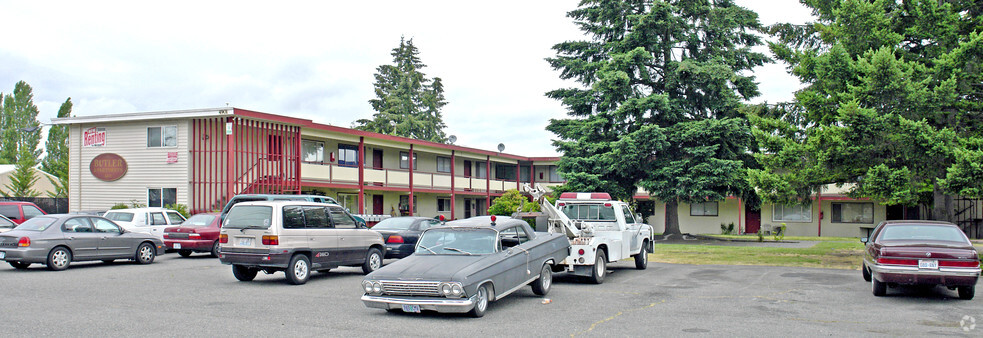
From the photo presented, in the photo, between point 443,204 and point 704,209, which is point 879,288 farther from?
point 443,204

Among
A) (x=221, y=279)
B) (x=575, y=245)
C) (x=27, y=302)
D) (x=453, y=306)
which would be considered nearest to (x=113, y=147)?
(x=221, y=279)

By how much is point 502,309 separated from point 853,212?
34231 millimetres

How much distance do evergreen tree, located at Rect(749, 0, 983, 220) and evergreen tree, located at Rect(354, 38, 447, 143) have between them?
44765 millimetres

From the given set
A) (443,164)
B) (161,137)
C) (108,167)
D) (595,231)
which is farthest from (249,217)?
(443,164)

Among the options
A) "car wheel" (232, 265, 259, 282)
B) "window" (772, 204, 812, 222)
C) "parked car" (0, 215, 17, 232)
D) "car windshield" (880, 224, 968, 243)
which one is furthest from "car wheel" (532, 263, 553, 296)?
"window" (772, 204, 812, 222)

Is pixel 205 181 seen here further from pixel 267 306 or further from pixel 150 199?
pixel 267 306

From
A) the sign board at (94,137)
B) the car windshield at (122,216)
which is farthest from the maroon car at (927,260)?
the sign board at (94,137)

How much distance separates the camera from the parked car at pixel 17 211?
23875 millimetres

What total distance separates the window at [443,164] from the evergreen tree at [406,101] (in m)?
18.6

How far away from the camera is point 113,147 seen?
98.3ft

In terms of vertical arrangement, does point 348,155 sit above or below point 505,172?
above

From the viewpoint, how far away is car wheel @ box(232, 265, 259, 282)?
14367mm

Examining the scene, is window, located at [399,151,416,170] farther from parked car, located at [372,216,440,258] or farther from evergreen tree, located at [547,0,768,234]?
parked car, located at [372,216,440,258]

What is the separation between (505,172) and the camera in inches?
1955
